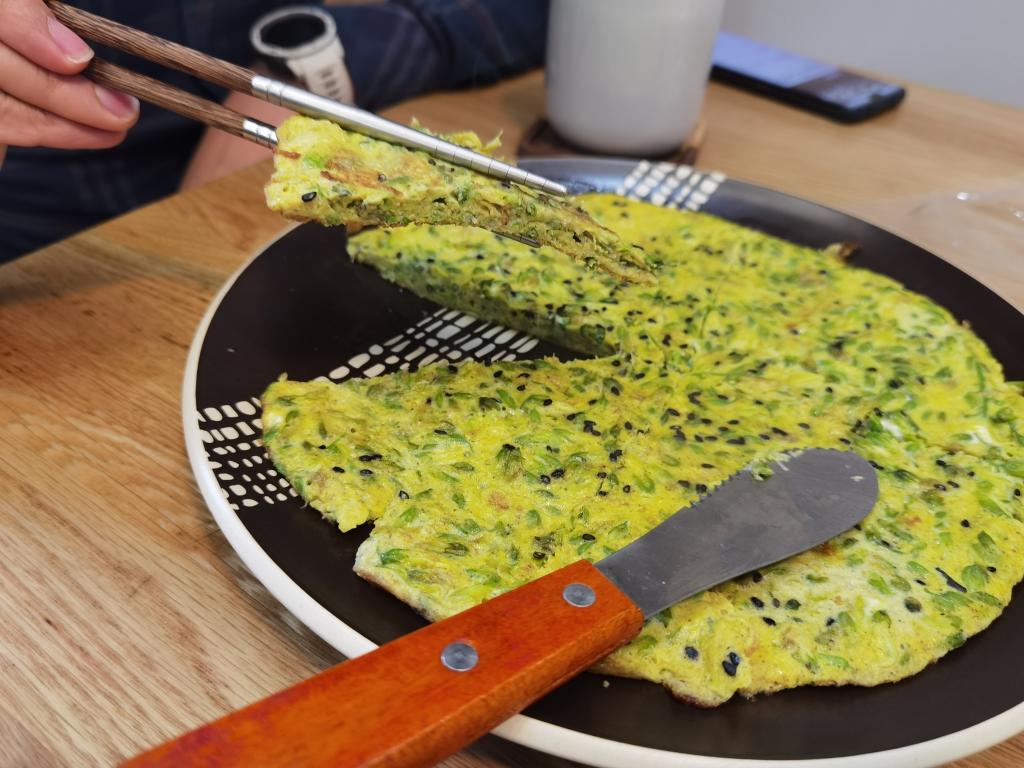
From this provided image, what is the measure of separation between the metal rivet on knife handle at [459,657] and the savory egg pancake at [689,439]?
16cm

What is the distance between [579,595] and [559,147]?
1.65m

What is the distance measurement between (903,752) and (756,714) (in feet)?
0.47

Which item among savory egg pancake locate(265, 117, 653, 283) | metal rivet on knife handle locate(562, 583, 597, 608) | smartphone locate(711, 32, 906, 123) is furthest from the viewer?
smartphone locate(711, 32, 906, 123)

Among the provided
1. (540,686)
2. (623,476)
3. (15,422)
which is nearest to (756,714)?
(540,686)

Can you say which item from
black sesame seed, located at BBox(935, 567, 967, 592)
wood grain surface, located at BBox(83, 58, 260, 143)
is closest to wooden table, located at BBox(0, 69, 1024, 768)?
black sesame seed, located at BBox(935, 567, 967, 592)

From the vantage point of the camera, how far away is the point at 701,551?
1.04 m

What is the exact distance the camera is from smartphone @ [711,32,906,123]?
2.55m

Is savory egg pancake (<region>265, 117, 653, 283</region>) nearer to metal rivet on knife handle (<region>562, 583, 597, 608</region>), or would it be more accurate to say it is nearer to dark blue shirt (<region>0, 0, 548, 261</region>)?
metal rivet on knife handle (<region>562, 583, 597, 608</region>)

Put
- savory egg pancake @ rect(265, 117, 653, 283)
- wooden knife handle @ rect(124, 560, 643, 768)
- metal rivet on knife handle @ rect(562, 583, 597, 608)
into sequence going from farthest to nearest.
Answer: savory egg pancake @ rect(265, 117, 653, 283) < metal rivet on knife handle @ rect(562, 583, 597, 608) < wooden knife handle @ rect(124, 560, 643, 768)

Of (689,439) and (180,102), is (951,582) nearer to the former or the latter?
(689,439)

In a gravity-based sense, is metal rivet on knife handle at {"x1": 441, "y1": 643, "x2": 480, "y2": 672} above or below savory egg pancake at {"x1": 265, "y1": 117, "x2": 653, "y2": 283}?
below

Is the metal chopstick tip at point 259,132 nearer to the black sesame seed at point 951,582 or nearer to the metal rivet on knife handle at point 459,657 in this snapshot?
the metal rivet on knife handle at point 459,657

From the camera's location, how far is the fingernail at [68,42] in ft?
4.37

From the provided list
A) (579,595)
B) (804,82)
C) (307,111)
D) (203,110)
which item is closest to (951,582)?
(579,595)
